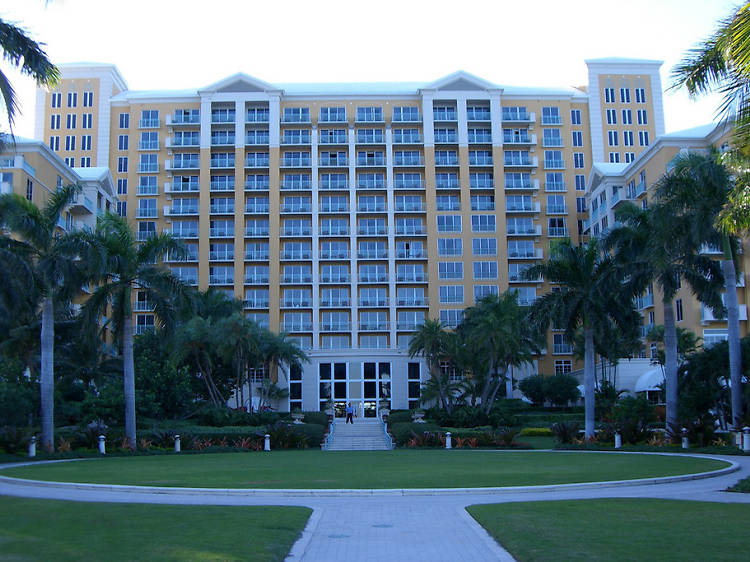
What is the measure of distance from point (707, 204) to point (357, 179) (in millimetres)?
61170

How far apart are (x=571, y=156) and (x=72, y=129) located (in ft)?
206

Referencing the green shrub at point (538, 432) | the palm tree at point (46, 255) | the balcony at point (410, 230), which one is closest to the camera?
the palm tree at point (46, 255)

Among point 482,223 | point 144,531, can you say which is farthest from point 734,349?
point 482,223

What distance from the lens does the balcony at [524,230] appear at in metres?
91.8

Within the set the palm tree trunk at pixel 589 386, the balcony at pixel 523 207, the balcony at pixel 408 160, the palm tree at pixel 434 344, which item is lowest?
the palm tree trunk at pixel 589 386

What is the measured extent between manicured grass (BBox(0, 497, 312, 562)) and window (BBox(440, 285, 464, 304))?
73729mm

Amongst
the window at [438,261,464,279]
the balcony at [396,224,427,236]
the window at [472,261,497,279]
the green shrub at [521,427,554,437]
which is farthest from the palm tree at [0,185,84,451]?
the window at [472,261,497,279]

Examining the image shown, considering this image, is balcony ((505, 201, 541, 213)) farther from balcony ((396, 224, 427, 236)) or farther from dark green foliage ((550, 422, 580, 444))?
dark green foliage ((550, 422, 580, 444))

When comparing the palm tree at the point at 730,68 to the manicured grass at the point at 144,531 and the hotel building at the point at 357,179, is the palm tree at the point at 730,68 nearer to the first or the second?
the manicured grass at the point at 144,531

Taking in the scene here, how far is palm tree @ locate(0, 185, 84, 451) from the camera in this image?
35.0m

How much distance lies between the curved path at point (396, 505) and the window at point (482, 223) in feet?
221

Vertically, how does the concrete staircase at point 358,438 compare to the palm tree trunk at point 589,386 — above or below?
below

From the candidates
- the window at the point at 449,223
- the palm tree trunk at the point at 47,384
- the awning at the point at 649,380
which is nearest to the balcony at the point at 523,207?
the window at the point at 449,223

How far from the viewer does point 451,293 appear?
8912cm
